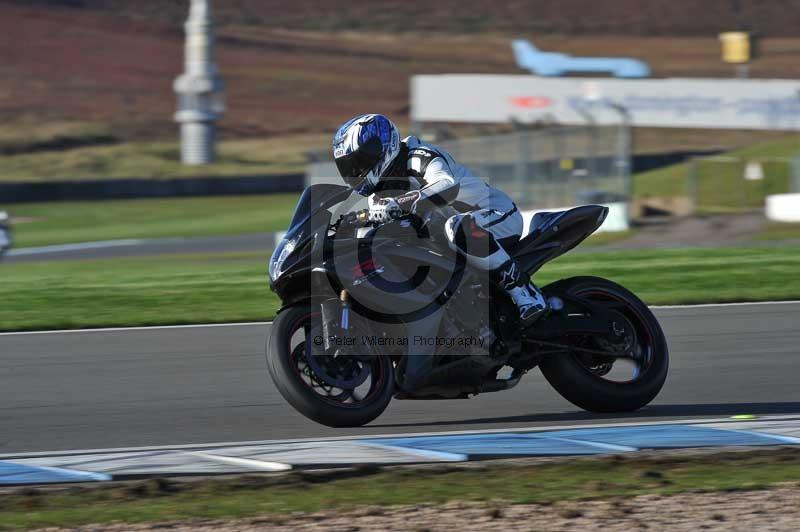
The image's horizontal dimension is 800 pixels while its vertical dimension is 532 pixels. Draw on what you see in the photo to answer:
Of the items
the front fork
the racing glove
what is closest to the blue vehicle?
the racing glove

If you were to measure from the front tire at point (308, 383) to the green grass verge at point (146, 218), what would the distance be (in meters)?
26.1

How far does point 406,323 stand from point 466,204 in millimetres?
676

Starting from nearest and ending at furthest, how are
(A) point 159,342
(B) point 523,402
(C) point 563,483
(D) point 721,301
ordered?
1. (C) point 563,483
2. (B) point 523,402
3. (A) point 159,342
4. (D) point 721,301

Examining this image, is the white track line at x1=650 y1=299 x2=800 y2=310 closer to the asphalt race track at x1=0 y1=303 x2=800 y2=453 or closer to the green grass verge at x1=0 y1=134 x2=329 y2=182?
the asphalt race track at x1=0 y1=303 x2=800 y2=453

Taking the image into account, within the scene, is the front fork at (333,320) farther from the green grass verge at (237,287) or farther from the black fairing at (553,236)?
the green grass verge at (237,287)

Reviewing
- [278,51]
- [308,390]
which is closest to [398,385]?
[308,390]

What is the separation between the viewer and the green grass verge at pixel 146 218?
34.2 meters

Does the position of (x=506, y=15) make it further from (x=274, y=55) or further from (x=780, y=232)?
(x=780, y=232)

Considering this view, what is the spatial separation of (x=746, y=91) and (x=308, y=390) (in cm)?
2726

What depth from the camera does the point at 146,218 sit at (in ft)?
123

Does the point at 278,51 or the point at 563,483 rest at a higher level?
the point at 278,51

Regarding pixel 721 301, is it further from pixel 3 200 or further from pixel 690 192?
pixel 3 200

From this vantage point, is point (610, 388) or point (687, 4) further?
point (687, 4)

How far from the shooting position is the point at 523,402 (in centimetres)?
773
